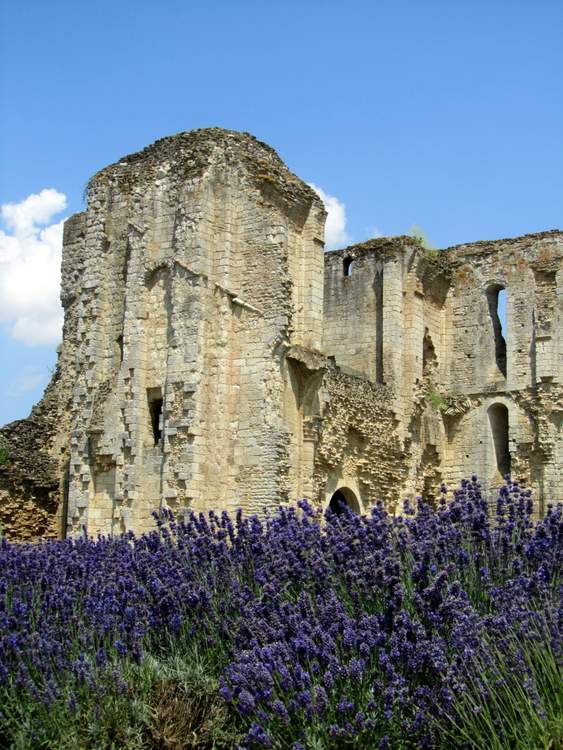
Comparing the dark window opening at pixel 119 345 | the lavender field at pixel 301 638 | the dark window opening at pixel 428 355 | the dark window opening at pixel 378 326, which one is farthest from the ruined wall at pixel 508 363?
the lavender field at pixel 301 638

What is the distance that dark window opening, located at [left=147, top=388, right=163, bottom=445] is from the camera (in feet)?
56.0

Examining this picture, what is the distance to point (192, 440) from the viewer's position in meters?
16.1

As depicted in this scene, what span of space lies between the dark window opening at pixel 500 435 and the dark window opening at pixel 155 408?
364 inches

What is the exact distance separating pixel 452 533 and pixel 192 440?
8.64 metres

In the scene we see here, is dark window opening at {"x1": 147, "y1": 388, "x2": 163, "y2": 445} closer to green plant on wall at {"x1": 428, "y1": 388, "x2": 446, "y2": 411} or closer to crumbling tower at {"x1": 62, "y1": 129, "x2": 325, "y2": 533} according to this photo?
crumbling tower at {"x1": 62, "y1": 129, "x2": 325, "y2": 533}

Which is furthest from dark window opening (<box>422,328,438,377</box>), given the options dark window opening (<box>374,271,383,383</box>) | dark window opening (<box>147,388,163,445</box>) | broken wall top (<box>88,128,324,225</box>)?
dark window opening (<box>147,388,163,445</box>)

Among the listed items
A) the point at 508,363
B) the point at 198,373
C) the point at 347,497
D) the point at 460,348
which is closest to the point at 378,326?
the point at 460,348

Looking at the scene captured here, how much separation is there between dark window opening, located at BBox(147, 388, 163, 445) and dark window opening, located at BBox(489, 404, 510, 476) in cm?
925

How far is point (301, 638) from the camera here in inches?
276

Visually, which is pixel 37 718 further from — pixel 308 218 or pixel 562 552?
pixel 308 218

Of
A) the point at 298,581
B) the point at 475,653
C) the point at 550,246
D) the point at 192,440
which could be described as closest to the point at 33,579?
the point at 298,581

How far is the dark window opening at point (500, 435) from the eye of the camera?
78.5 feet

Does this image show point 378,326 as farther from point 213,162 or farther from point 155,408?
point 155,408

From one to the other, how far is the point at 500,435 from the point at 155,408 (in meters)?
9.59
